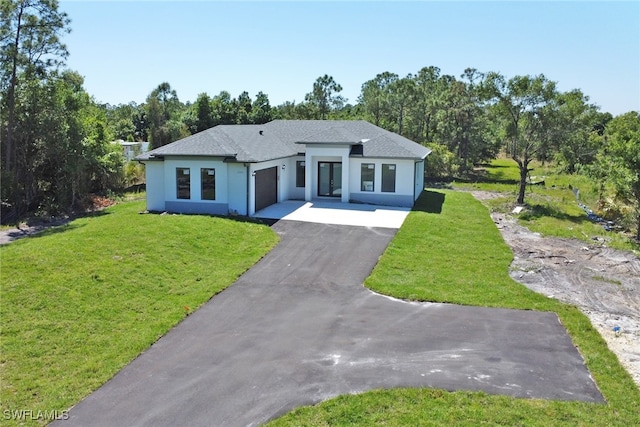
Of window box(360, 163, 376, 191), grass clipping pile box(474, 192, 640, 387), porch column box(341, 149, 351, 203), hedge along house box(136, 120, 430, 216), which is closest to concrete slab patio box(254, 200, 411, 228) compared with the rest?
porch column box(341, 149, 351, 203)

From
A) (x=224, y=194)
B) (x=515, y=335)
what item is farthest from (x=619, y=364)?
(x=224, y=194)

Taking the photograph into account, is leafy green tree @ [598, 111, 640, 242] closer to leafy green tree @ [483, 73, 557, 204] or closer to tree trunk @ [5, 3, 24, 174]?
leafy green tree @ [483, 73, 557, 204]

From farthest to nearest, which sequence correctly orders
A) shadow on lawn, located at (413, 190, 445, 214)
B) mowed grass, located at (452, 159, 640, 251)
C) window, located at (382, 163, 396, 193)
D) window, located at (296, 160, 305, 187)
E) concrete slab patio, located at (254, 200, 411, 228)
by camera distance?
window, located at (296, 160, 305, 187) < window, located at (382, 163, 396, 193) < shadow on lawn, located at (413, 190, 445, 214) < mowed grass, located at (452, 159, 640, 251) < concrete slab patio, located at (254, 200, 411, 228)

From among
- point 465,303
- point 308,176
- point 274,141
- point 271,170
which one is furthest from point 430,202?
point 465,303

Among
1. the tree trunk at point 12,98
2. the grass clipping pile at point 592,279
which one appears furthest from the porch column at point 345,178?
the tree trunk at point 12,98

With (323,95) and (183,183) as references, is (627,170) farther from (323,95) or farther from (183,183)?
(323,95)

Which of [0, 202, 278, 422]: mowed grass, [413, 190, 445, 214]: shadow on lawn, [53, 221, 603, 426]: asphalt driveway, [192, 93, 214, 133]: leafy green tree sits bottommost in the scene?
[53, 221, 603, 426]: asphalt driveway

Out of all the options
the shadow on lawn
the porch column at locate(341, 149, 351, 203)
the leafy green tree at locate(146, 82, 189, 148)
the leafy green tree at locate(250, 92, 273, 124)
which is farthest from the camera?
the leafy green tree at locate(250, 92, 273, 124)
